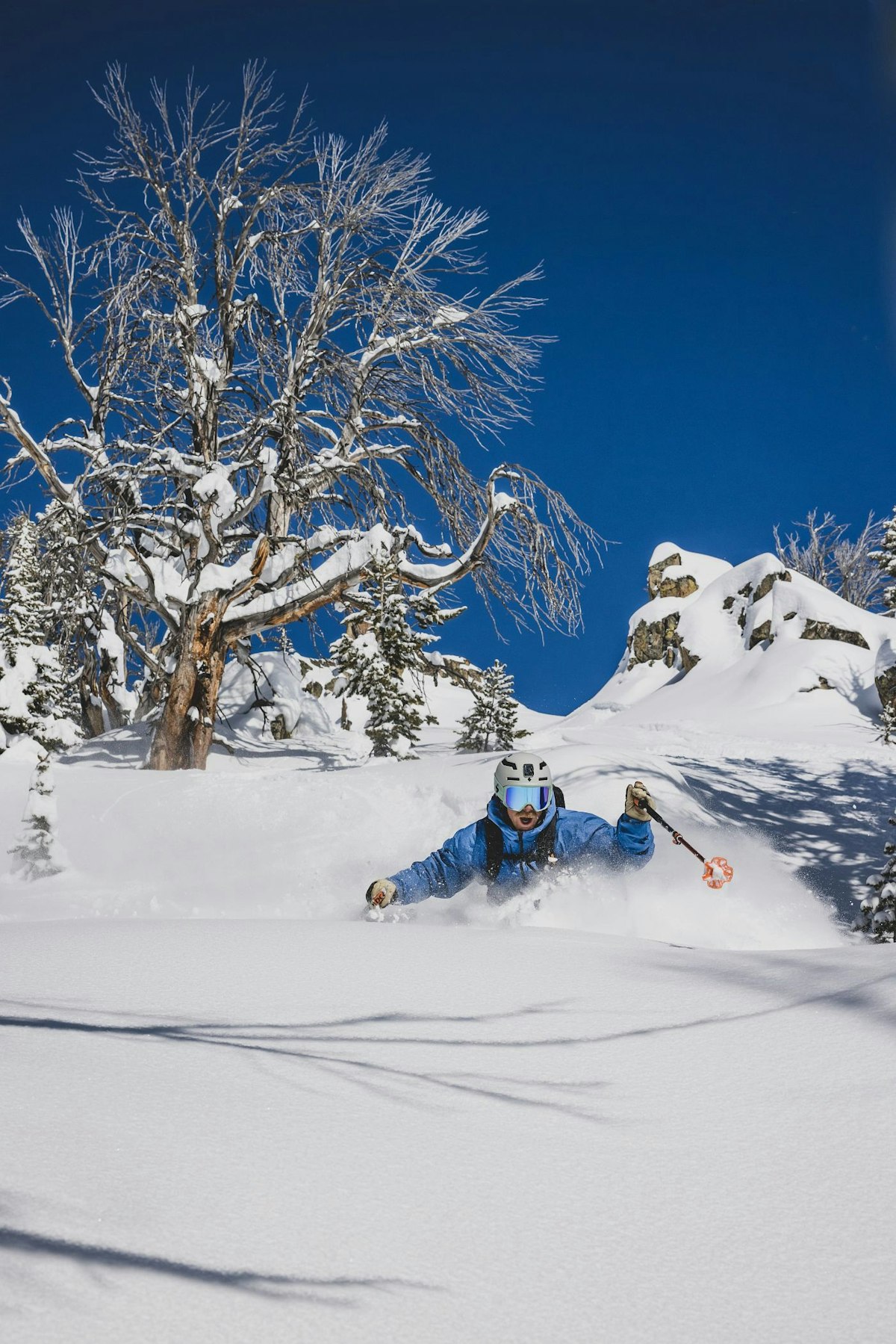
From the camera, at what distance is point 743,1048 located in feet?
6.86

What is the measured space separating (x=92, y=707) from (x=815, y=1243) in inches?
714

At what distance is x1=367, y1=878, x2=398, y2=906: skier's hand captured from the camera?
16.4 ft

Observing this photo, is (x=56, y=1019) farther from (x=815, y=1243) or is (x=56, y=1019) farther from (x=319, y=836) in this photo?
(x=319, y=836)

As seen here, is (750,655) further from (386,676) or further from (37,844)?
(37,844)

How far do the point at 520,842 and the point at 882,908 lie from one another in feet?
8.88

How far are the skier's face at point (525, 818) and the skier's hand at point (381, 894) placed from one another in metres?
0.91

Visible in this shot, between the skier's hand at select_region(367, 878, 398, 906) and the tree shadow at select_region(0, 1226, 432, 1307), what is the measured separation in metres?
3.93

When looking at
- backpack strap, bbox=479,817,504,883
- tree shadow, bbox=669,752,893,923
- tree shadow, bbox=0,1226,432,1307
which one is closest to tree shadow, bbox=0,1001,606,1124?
tree shadow, bbox=0,1226,432,1307

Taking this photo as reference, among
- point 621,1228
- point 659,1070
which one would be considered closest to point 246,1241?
point 621,1228

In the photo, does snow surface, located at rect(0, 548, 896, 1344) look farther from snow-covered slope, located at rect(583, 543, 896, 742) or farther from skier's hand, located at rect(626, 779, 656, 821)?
snow-covered slope, located at rect(583, 543, 896, 742)

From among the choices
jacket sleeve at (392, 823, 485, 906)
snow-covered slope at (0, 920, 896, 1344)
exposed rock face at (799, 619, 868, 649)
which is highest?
exposed rock face at (799, 619, 868, 649)

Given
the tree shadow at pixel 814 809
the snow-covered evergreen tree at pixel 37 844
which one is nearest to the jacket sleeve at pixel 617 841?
the tree shadow at pixel 814 809

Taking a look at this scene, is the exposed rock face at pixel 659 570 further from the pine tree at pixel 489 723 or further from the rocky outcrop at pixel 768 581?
the pine tree at pixel 489 723

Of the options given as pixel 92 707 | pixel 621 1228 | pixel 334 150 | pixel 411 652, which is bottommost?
pixel 621 1228
